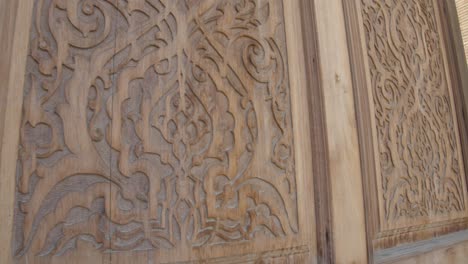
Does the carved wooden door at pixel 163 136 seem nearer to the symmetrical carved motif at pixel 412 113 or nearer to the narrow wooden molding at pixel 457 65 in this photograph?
the symmetrical carved motif at pixel 412 113

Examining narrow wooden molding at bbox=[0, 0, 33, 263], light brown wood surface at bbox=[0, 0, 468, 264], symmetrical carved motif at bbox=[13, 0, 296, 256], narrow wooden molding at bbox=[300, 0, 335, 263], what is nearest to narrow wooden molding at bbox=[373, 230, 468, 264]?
light brown wood surface at bbox=[0, 0, 468, 264]

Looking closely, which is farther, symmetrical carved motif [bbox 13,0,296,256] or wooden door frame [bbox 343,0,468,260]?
wooden door frame [bbox 343,0,468,260]

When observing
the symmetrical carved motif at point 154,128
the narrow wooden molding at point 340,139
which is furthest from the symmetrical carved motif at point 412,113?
the symmetrical carved motif at point 154,128

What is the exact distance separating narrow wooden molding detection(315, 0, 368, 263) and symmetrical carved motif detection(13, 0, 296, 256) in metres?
0.10

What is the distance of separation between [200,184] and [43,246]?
0.25 m

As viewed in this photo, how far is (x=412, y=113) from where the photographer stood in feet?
3.58

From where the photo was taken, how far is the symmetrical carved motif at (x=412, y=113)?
966 millimetres

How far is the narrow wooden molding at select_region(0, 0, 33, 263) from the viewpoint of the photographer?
→ 0.43 m

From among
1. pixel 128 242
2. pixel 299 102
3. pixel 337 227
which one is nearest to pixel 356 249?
pixel 337 227

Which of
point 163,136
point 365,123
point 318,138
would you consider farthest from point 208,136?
point 365,123

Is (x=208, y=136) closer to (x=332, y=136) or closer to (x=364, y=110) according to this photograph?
(x=332, y=136)

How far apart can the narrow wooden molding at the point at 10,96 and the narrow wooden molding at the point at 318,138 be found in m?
0.54

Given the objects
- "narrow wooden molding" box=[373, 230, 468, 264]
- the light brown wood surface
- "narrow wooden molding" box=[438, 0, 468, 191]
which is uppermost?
"narrow wooden molding" box=[438, 0, 468, 191]

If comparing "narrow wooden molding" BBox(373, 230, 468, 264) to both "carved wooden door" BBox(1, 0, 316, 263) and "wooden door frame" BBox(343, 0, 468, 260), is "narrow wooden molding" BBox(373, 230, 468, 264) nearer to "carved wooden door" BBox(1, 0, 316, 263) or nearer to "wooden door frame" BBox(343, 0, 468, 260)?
"wooden door frame" BBox(343, 0, 468, 260)
